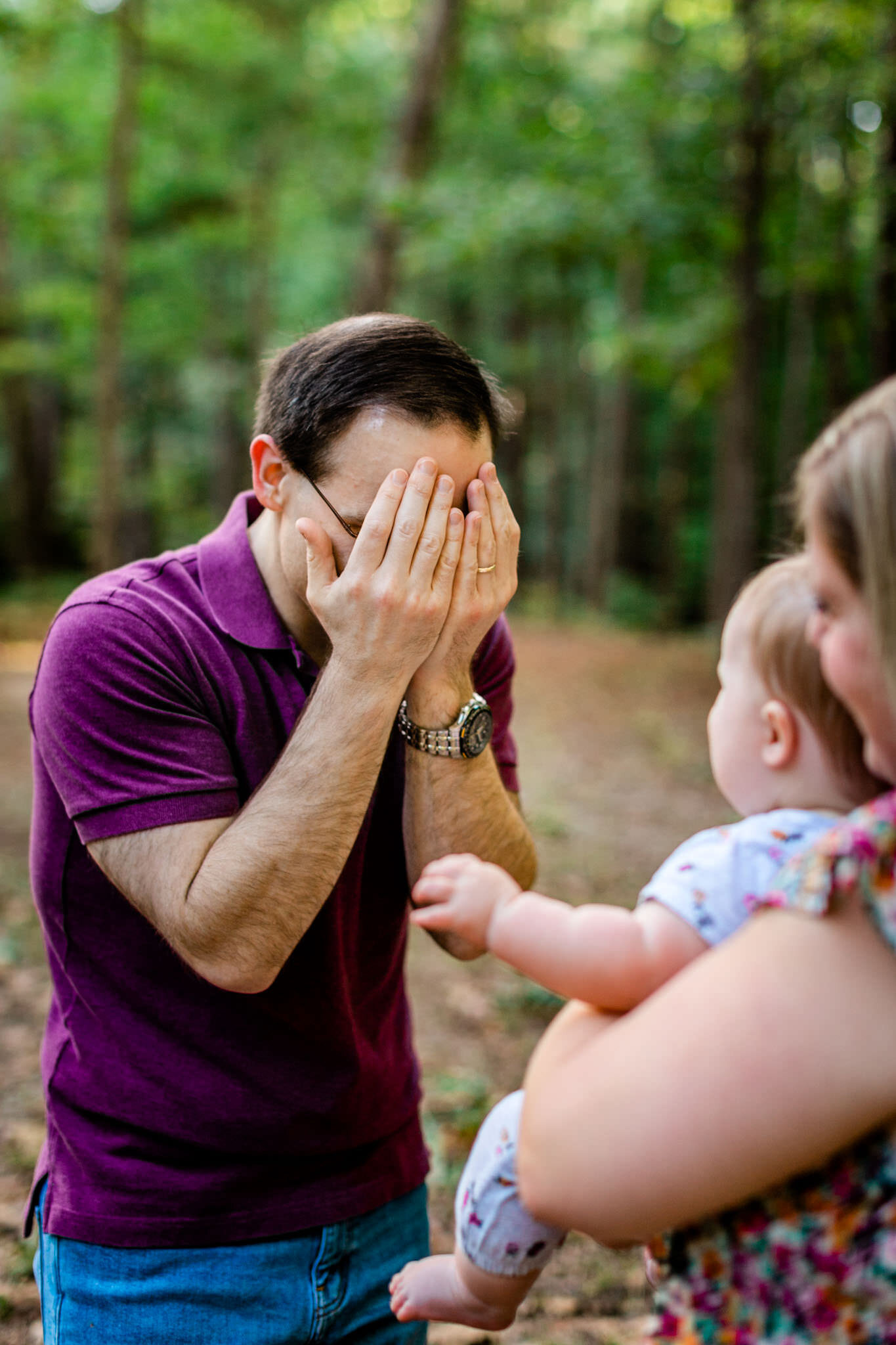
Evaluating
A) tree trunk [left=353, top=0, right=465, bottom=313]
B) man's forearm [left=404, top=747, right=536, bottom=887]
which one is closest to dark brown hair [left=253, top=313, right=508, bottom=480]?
man's forearm [left=404, top=747, right=536, bottom=887]

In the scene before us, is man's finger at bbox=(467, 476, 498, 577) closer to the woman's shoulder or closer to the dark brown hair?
the dark brown hair

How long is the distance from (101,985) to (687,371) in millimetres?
11883

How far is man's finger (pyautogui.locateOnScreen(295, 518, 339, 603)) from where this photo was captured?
5.83 ft

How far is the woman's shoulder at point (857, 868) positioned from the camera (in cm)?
97

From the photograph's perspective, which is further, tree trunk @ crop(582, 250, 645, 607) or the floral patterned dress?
tree trunk @ crop(582, 250, 645, 607)

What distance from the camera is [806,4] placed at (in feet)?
25.7

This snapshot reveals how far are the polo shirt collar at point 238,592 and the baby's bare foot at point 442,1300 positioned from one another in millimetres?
1055

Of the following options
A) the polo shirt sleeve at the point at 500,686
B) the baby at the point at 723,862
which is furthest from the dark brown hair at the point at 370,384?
the baby at the point at 723,862

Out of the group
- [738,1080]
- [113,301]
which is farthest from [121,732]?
[113,301]

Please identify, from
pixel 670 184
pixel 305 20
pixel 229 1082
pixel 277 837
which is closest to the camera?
pixel 277 837

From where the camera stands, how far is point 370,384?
6.08 ft

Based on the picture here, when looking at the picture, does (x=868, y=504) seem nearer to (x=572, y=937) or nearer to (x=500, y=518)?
(x=572, y=937)

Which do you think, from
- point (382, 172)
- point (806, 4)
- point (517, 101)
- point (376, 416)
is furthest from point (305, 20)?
point (376, 416)

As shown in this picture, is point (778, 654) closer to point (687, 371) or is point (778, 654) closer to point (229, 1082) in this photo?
point (229, 1082)
